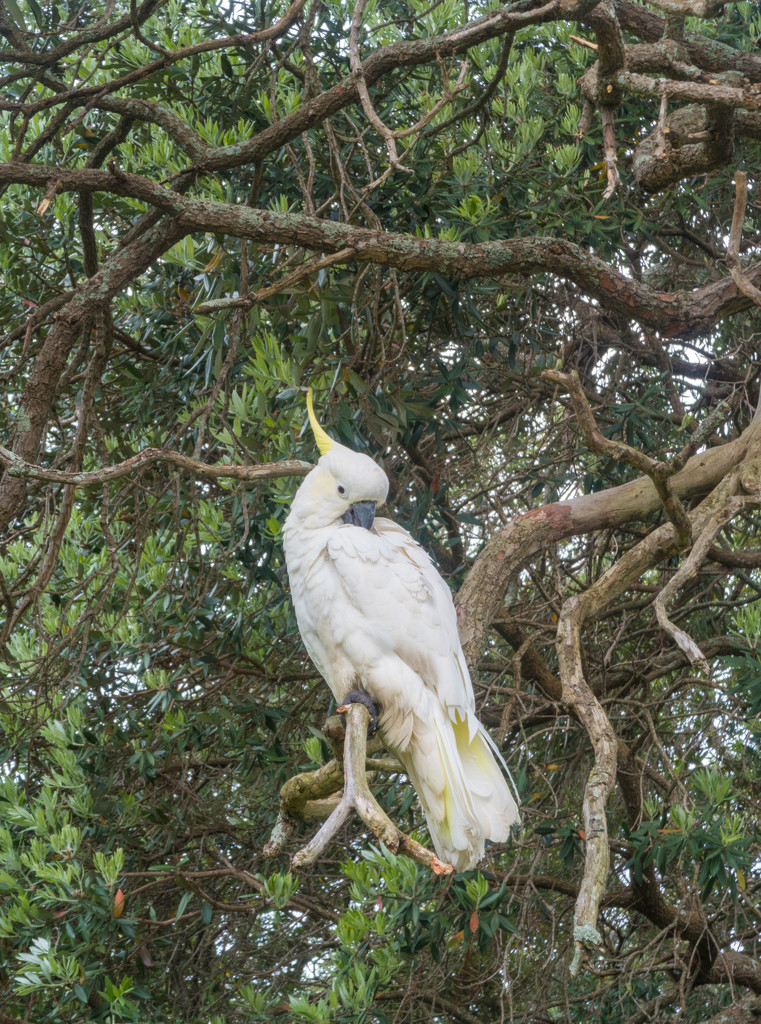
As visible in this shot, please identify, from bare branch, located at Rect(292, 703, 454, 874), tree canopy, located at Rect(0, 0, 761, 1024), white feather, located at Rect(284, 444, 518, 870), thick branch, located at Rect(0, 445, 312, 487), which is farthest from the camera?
tree canopy, located at Rect(0, 0, 761, 1024)

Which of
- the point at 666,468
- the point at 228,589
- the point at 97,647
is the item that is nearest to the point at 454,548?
the point at 228,589

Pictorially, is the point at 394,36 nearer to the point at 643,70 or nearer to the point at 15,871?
the point at 643,70

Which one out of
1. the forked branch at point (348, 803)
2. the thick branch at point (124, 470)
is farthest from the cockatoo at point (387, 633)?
the thick branch at point (124, 470)

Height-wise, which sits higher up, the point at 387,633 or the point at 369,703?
the point at 387,633

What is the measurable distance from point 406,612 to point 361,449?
2.20ft

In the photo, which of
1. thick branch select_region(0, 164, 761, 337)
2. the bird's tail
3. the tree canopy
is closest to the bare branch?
the tree canopy

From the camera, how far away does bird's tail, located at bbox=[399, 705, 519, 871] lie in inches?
76.4

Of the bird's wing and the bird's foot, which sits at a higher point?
the bird's wing

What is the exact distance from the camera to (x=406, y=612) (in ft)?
6.88

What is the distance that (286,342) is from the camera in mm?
2906

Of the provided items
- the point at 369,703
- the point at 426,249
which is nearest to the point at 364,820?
the point at 369,703

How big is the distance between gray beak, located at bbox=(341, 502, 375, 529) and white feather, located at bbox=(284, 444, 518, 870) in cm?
3

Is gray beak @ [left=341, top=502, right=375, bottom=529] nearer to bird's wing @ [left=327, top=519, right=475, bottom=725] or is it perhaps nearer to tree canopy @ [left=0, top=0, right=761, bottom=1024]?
bird's wing @ [left=327, top=519, right=475, bottom=725]

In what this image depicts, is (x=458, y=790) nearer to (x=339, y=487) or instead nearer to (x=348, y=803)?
(x=348, y=803)
